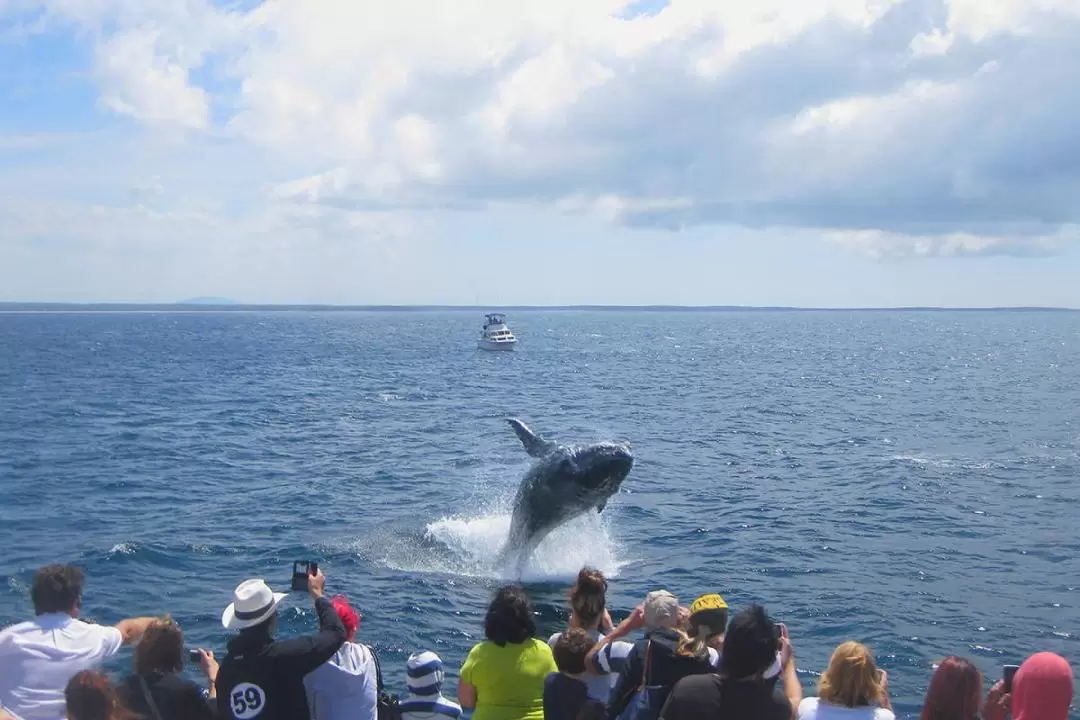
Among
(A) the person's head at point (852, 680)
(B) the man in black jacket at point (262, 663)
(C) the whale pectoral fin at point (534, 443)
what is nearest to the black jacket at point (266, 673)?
(B) the man in black jacket at point (262, 663)

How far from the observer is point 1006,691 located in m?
7.71

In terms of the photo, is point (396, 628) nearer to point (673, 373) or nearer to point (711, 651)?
point (711, 651)

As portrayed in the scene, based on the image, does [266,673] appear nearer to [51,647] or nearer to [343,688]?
[343,688]

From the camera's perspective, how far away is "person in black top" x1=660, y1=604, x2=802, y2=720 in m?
6.81

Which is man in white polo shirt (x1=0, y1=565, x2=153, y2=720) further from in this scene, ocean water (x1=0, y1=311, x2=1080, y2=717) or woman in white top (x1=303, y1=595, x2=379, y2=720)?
ocean water (x1=0, y1=311, x2=1080, y2=717)

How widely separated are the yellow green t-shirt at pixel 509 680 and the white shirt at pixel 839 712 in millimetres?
2028

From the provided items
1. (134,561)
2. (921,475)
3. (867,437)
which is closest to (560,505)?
(134,561)

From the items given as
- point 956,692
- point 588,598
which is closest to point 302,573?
point 588,598

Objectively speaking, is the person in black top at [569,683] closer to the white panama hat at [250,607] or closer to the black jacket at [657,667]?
the black jacket at [657,667]

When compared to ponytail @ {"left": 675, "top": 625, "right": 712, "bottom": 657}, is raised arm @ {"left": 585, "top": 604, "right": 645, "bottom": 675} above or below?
below

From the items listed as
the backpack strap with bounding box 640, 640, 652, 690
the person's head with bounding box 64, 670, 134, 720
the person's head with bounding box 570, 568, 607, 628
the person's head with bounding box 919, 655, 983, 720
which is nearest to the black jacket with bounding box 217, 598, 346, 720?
the person's head with bounding box 64, 670, 134, 720

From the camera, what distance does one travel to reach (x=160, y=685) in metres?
7.46

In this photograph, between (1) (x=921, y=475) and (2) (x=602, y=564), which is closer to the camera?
(2) (x=602, y=564)

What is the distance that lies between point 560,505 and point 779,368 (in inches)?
3811
